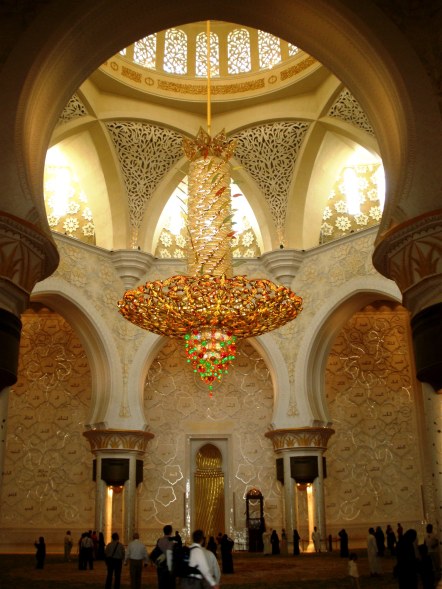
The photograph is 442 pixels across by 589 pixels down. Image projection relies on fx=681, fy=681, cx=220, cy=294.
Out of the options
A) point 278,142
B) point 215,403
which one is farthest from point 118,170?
point 215,403

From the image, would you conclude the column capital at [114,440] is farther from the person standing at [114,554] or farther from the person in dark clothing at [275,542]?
the person standing at [114,554]

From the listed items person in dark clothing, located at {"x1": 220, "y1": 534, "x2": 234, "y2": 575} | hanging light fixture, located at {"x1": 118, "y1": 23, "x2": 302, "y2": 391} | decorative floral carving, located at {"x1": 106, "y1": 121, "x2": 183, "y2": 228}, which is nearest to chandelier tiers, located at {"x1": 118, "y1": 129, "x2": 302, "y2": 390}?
hanging light fixture, located at {"x1": 118, "y1": 23, "x2": 302, "y2": 391}

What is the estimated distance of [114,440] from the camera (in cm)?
1221

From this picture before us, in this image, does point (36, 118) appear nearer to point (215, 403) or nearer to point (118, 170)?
point (118, 170)

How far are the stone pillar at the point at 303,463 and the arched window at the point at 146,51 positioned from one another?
292 inches

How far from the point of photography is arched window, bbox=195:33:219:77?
1355 cm

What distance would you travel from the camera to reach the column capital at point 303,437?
12.2m

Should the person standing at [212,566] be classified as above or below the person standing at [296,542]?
above

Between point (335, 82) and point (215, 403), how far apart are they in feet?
22.2

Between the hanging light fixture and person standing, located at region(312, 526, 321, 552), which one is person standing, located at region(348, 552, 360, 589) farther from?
person standing, located at region(312, 526, 321, 552)

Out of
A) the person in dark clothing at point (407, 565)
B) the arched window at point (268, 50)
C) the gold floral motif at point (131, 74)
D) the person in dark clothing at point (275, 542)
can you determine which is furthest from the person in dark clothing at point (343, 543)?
the gold floral motif at point (131, 74)

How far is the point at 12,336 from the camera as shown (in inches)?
199

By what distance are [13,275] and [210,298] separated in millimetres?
4264

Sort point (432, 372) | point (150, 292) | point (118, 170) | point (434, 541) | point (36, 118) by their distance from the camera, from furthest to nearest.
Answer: point (118, 170)
point (150, 292)
point (434, 541)
point (36, 118)
point (432, 372)
